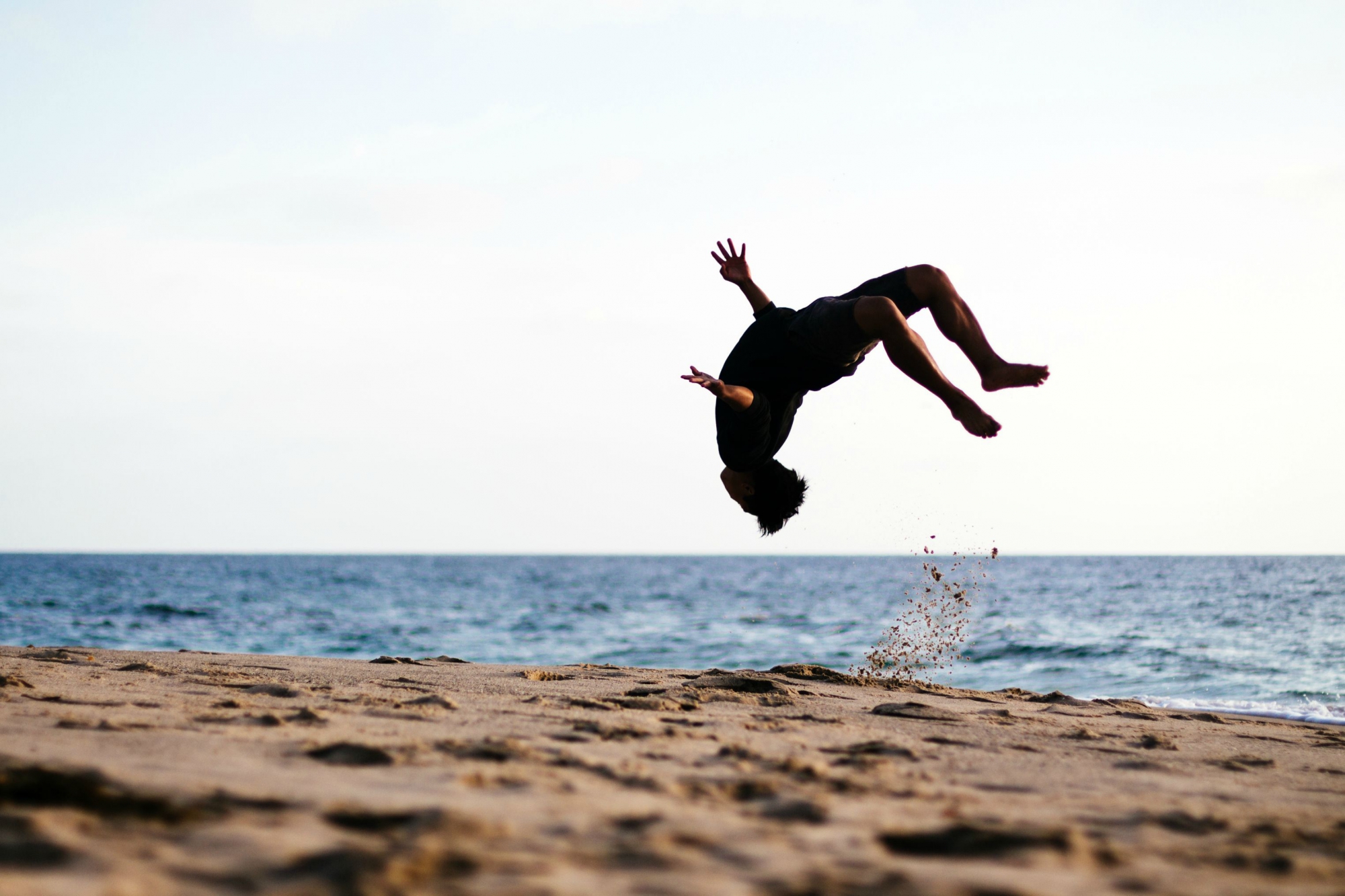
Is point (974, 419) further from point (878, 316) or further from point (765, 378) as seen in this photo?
point (765, 378)

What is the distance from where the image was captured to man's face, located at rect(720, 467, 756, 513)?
5199 mm

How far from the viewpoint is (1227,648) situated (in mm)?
14266

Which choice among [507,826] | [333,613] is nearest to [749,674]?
[507,826]

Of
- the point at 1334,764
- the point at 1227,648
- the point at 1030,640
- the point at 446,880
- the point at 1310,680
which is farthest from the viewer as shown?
the point at 1030,640

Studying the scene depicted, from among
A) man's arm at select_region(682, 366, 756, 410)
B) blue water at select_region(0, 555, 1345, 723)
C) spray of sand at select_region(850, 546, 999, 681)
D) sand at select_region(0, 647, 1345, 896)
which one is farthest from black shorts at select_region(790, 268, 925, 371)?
blue water at select_region(0, 555, 1345, 723)

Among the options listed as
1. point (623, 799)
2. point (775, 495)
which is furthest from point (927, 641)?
point (623, 799)

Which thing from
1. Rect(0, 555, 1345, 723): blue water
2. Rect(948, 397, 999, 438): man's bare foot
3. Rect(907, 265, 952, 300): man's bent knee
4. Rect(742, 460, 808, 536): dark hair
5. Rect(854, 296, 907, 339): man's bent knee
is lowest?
Rect(0, 555, 1345, 723): blue water

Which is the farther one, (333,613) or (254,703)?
(333,613)

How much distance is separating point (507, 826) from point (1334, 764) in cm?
362

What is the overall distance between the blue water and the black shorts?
4.53 m

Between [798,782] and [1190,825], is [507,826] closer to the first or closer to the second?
[798,782]

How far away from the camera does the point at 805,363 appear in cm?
481

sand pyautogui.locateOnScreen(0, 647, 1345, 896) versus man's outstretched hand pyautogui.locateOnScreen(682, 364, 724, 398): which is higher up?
man's outstretched hand pyautogui.locateOnScreen(682, 364, 724, 398)

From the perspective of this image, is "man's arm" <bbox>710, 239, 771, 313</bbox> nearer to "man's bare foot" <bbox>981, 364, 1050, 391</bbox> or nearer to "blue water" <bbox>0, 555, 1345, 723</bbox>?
"man's bare foot" <bbox>981, 364, 1050, 391</bbox>
